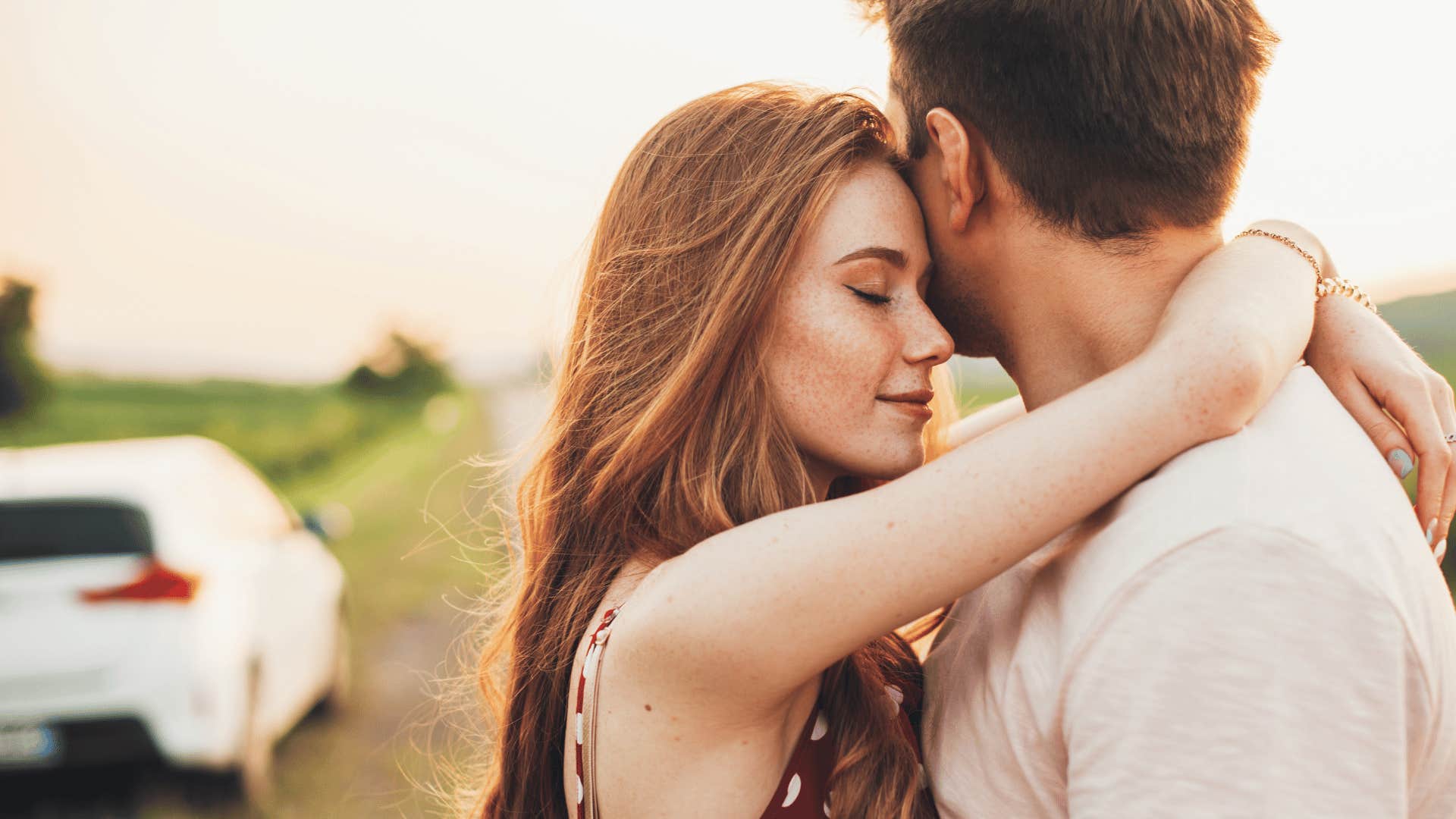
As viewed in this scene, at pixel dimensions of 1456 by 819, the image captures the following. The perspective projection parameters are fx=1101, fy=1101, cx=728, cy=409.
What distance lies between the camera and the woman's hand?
194 cm

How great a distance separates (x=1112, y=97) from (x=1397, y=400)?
0.75 metres

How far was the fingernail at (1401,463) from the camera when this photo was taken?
6.29 feet

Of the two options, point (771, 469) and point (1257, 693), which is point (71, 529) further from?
point (1257, 693)

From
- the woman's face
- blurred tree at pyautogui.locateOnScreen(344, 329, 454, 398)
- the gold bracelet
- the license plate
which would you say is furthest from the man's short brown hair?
blurred tree at pyautogui.locateOnScreen(344, 329, 454, 398)

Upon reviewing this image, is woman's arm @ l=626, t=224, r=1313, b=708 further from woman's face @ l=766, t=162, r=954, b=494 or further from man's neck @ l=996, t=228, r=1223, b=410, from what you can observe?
woman's face @ l=766, t=162, r=954, b=494

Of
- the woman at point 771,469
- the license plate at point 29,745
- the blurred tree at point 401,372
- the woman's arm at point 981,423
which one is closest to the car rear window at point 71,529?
the license plate at point 29,745

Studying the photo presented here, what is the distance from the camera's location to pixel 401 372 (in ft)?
260

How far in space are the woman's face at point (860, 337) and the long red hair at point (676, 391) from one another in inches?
2.0

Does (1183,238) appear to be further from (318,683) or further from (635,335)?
(318,683)

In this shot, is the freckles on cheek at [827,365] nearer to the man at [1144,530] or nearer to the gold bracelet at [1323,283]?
the man at [1144,530]

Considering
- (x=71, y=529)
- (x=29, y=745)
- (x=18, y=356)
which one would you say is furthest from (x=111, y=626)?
(x=18, y=356)

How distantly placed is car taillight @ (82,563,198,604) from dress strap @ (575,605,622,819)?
4068 millimetres

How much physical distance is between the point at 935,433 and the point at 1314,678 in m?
1.74

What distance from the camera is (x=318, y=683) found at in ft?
24.7
